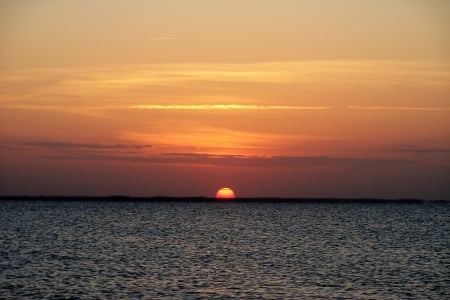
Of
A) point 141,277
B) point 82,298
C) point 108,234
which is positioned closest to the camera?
point 82,298

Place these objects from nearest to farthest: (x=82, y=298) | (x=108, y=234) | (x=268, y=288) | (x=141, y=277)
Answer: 1. (x=82, y=298)
2. (x=268, y=288)
3. (x=141, y=277)
4. (x=108, y=234)

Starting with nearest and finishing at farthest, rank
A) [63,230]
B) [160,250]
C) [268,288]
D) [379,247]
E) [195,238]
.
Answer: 1. [268,288]
2. [160,250]
3. [379,247]
4. [195,238]
5. [63,230]

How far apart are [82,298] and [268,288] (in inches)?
532

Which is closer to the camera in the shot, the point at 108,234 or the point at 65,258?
the point at 65,258

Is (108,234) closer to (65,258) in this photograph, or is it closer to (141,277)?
(65,258)

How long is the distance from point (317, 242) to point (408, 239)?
60.6ft

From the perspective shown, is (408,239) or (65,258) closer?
(65,258)

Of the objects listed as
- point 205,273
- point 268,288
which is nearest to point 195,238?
point 205,273

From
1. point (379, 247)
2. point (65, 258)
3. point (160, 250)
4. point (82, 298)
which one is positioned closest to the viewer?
point (82, 298)

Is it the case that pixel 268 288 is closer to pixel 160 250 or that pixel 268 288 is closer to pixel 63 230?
pixel 160 250

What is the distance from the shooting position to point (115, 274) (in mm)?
73312

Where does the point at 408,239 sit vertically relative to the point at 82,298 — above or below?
above

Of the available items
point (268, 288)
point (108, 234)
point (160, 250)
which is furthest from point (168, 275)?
point (108, 234)

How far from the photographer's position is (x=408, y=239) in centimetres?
12875
